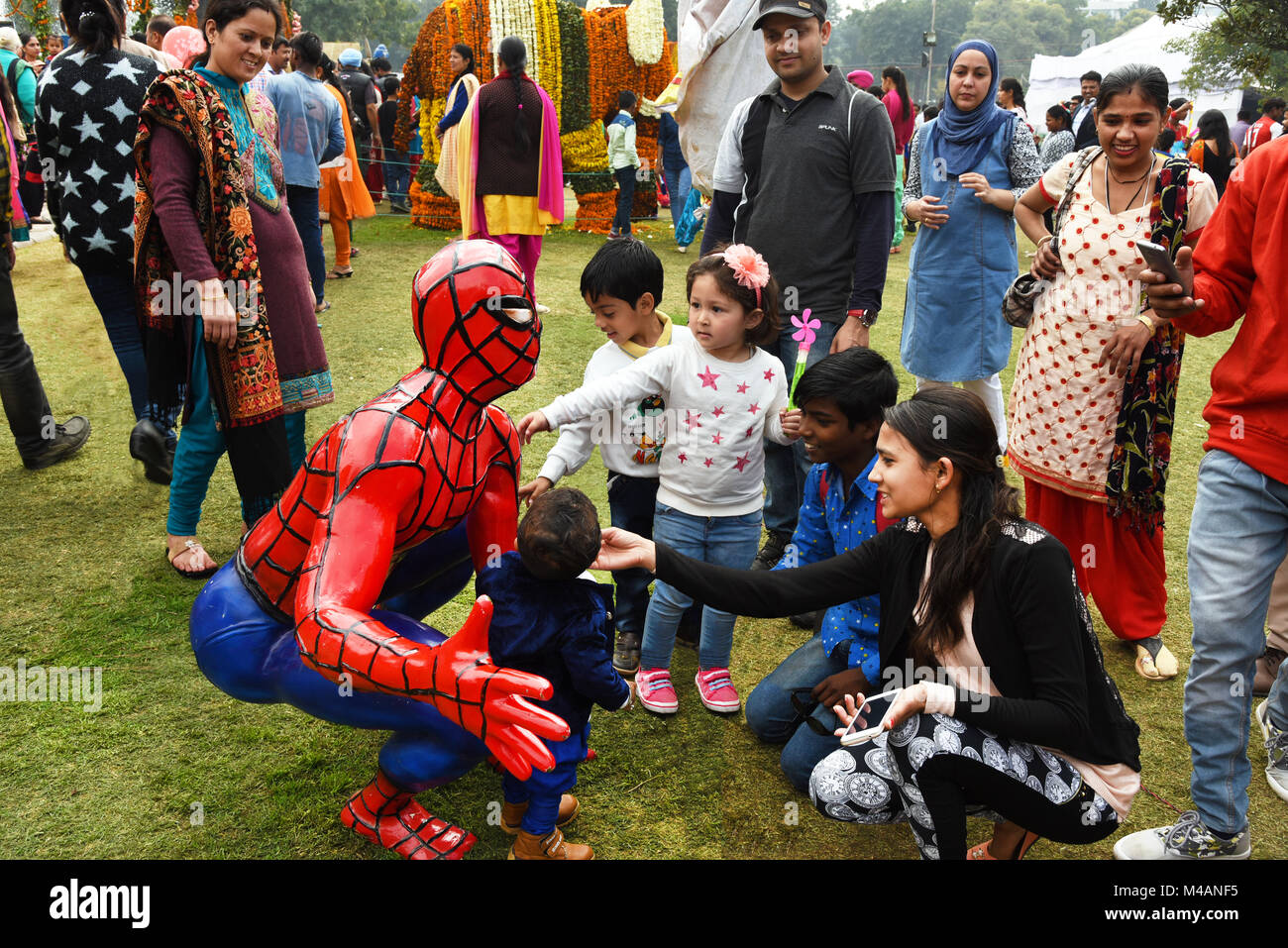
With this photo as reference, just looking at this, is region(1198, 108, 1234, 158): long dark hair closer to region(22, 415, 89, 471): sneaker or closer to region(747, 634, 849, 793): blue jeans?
region(747, 634, 849, 793): blue jeans

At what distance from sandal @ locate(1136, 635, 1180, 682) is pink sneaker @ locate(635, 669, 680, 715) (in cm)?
164

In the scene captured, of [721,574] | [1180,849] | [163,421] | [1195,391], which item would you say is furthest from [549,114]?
[1180,849]

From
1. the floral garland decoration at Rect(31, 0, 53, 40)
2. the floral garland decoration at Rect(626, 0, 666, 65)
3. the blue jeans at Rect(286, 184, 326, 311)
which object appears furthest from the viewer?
the floral garland decoration at Rect(626, 0, 666, 65)

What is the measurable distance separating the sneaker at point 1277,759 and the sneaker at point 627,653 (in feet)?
6.27

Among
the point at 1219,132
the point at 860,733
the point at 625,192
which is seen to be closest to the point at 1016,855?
the point at 860,733

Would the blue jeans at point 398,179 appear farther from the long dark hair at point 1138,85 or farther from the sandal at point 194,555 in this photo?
the long dark hair at point 1138,85

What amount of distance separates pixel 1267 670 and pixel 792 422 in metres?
1.85

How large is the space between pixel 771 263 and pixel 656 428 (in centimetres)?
97

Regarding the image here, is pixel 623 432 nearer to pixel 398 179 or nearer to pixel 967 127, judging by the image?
pixel 967 127

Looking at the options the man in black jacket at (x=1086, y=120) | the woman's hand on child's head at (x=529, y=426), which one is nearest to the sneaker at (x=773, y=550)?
the woman's hand on child's head at (x=529, y=426)

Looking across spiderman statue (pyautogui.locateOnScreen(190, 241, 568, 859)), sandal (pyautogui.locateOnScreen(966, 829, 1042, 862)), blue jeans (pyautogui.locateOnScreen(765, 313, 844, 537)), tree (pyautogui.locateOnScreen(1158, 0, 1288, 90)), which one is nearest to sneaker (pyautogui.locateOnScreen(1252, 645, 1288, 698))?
sandal (pyautogui.locateOnScreen(966, 829, 1042, 862))

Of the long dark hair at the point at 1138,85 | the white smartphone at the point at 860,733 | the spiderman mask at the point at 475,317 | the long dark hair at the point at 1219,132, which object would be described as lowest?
the white smartphone at the point at 860,733

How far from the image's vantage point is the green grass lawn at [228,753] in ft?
8.07

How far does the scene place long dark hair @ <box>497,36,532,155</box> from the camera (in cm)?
692
